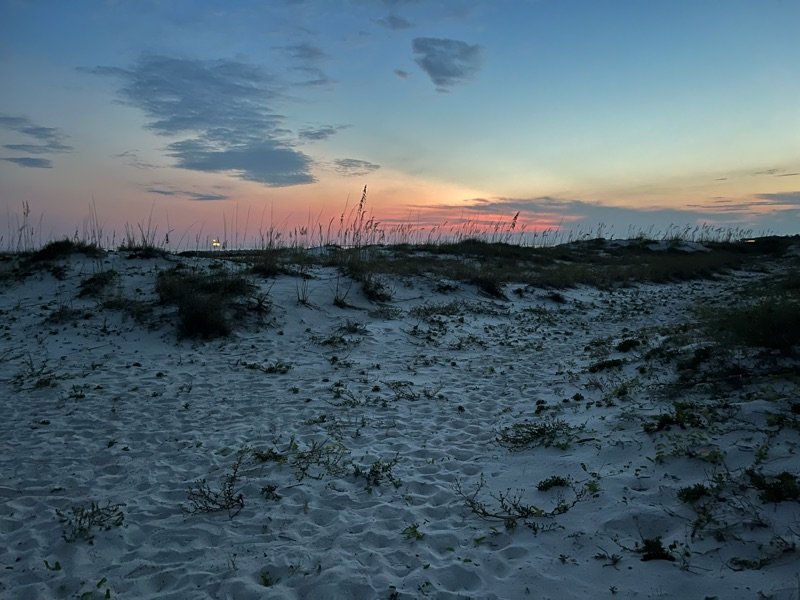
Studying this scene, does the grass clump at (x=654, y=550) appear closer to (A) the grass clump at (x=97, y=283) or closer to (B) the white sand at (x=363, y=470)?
(B) the white sand at (x=363, y=470)

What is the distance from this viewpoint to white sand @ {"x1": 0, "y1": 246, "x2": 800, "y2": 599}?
3334mm

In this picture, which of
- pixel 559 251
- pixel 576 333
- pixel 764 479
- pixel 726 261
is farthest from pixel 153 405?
pixel 726 261

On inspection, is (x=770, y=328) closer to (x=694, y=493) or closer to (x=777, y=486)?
(x=777, y=486)

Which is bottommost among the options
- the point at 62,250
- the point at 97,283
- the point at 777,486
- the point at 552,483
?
the point at 552,483

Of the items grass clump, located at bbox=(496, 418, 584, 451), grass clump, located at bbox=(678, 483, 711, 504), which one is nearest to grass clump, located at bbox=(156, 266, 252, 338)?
grass clump, located at bbox=(496, 418, 584, 451)

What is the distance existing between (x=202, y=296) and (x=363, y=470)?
7.05m

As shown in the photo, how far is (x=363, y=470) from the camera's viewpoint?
16.5ft

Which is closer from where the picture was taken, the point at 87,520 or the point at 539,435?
the point at 87,520

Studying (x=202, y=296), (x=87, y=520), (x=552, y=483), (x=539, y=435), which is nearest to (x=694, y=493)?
(x=552, y=483)

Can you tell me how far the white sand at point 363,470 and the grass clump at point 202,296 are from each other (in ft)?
1.65

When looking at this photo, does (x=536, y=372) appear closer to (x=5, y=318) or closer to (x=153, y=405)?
(x=153, y=405)

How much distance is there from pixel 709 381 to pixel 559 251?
1147 inches

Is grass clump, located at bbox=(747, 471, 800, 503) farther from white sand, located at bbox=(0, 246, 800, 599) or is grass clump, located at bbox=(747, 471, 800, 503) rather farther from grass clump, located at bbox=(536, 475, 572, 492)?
grass clump, located at bbox=(536, 475, 572, 492)

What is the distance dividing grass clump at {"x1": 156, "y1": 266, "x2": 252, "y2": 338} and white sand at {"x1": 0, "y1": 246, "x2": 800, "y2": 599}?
1.65 feet
